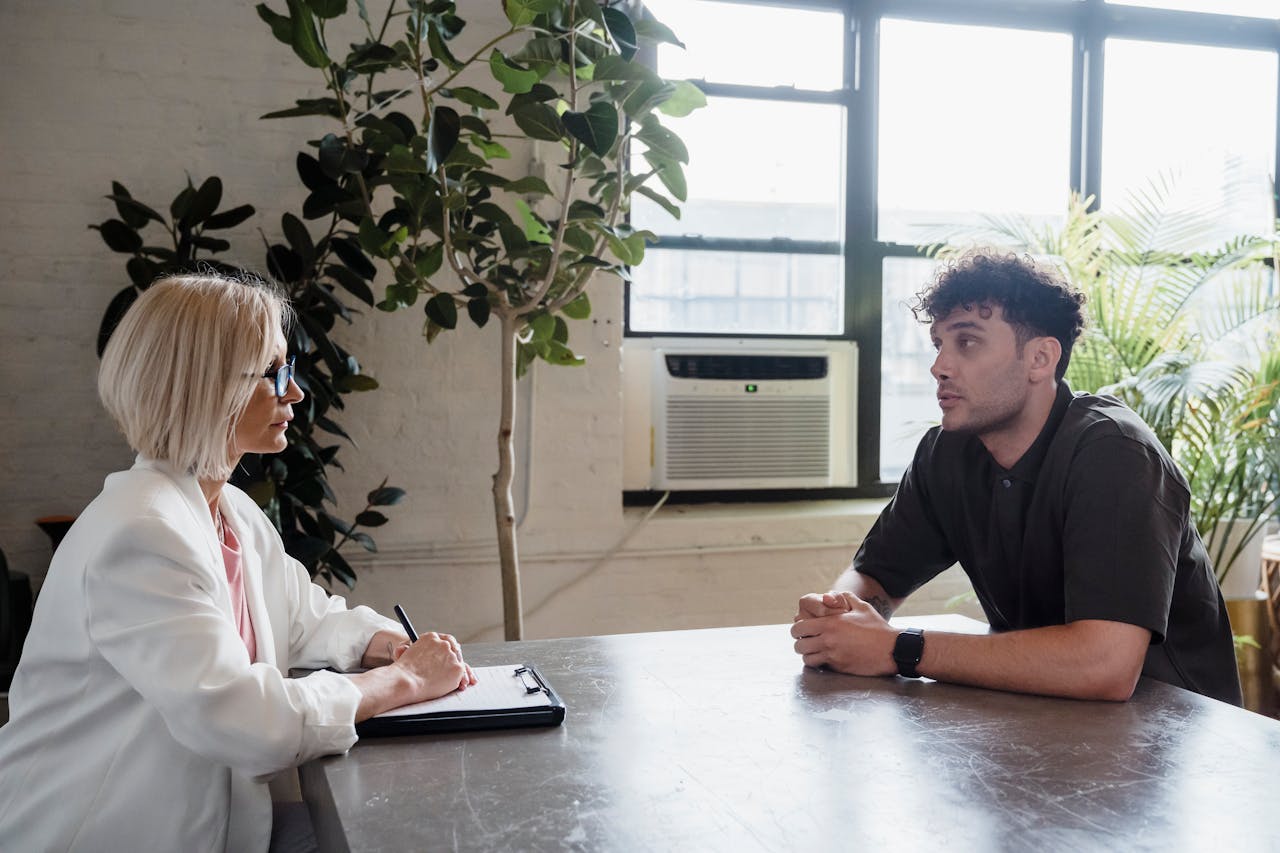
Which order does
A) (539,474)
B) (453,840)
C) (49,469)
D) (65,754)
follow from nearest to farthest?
(453,840), (65,754), (49,469), (539,474)

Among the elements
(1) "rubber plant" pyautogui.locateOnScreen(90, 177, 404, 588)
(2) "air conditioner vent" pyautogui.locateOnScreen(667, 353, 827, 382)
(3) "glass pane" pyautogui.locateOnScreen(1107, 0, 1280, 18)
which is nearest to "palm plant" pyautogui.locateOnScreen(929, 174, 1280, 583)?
(2) "air conditioner vent" pyautogui.locateOnScreen(667, 353, 827, 382)

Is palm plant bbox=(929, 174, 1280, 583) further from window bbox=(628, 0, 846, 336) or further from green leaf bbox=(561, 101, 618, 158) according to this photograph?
green leaf bbox=(561, 101, 618, 158)

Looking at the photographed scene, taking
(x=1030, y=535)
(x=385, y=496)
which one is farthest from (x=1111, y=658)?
(x=385, y=496)

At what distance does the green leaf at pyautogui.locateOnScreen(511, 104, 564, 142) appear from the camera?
2469mm

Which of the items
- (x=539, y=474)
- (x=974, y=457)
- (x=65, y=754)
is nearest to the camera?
(x=65, y=754)

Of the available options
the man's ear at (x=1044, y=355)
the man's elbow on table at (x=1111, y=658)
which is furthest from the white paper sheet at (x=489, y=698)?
the man's ear at (x=1044, y=355)

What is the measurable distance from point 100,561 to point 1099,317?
3.18m

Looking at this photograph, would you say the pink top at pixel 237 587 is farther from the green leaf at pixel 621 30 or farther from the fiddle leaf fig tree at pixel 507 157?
the green leaf at pixel 621 30

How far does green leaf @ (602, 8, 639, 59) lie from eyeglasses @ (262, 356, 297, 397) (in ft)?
3.98

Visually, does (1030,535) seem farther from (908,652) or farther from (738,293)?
(738,293)

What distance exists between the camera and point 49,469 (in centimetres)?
317

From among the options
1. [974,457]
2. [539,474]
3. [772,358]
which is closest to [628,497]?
[539,474]

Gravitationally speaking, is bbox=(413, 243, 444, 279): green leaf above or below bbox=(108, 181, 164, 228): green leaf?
below

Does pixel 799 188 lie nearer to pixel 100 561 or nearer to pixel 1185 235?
pixel 1185 235
